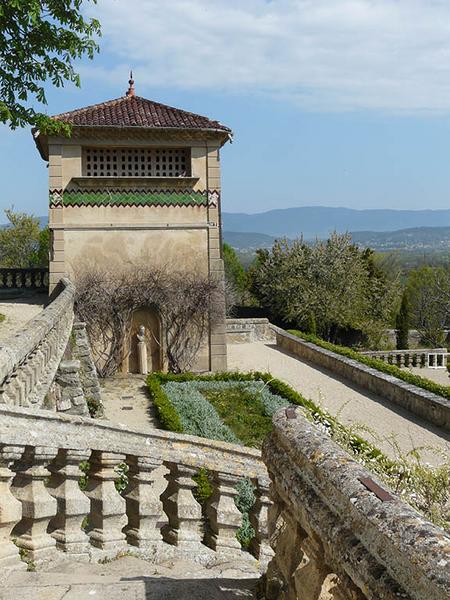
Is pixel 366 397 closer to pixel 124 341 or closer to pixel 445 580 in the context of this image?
pixel 124 341

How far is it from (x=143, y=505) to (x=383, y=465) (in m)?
3.00

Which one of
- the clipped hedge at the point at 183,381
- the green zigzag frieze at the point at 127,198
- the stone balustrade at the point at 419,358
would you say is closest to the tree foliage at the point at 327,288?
the stone balustrade at the point at 419,358

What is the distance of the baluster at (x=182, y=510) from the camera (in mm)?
4508

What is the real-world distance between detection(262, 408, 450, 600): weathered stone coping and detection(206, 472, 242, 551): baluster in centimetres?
202

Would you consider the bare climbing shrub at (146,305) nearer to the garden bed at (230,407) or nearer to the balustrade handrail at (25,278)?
the garden bed at (230,407)

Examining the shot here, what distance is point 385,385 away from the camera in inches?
763

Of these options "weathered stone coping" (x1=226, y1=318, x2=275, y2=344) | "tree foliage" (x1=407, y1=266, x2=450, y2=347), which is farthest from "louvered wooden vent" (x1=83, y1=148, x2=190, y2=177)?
"tree foliage" (x1=407, y1=266, x2=450, y2=347)

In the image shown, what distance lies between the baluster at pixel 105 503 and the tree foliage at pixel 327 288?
105 ft

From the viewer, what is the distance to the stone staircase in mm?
3211

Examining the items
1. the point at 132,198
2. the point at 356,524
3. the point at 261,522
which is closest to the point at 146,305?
the point at 132,198

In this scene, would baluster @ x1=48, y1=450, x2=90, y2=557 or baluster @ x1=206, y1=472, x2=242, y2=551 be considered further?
baluster @ x1=206, y1=472, x2=242, y2=551

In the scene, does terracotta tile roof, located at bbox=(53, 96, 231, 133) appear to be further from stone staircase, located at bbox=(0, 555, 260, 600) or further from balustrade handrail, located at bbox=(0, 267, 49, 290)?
stone staircase, located at bbox=(0, 555, 260, 600)

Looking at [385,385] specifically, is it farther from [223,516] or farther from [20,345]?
[223,516]

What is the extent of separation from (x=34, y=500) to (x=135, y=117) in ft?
60.3
